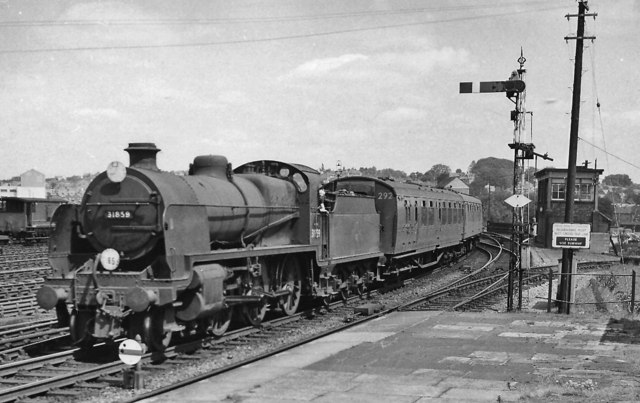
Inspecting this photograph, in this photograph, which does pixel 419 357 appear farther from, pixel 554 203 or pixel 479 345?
pixel 554 203

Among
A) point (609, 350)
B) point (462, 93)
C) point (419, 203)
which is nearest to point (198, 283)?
point (609, 350)

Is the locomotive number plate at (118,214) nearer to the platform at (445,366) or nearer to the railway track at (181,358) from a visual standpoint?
the railway track at (181,358)

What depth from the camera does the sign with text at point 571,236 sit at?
51.3 feet

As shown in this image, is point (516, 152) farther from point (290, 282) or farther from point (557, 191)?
point (557, 191)

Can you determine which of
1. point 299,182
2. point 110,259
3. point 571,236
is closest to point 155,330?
point 110,259

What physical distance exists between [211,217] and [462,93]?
8.32 metres

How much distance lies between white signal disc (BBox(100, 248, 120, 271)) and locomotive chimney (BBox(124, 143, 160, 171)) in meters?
1.53

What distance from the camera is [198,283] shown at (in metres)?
10.5

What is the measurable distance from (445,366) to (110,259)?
212 inches

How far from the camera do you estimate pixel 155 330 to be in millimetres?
10500

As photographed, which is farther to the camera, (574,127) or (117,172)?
(574,127)

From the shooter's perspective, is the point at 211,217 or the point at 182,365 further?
the point at 211,217

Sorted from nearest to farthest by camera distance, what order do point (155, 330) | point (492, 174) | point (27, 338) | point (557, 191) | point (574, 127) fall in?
1. point (155, 330)
2. point (27, 338)
3. point (574, 127)
4. point (557, 191)
5. point (492, 174)

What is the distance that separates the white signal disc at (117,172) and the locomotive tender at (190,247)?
16 mm
